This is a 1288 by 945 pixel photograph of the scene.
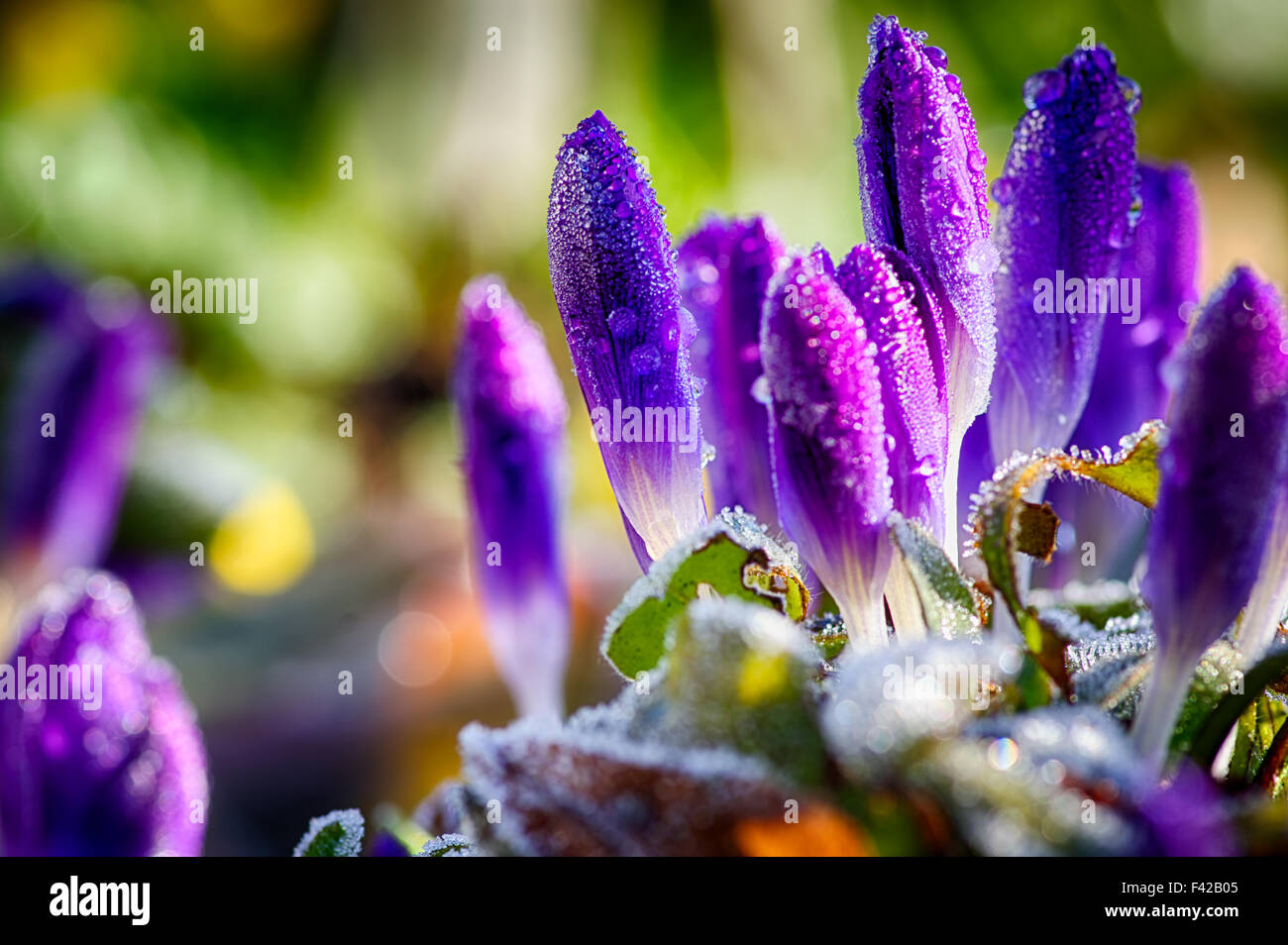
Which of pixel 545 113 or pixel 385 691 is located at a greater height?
pixel 545 113

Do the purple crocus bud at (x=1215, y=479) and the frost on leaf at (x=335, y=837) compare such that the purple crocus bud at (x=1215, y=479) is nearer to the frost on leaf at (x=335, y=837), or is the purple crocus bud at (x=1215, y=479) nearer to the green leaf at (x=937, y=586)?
the green leaf at (x=937, y=586)

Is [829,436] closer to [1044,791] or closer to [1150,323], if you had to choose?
[1044,791]

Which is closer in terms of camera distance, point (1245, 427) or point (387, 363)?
point (1245, 427)

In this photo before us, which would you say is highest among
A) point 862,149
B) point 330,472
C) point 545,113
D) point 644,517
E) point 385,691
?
point 545,113

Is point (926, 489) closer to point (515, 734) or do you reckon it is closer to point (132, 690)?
point (515, 734)
